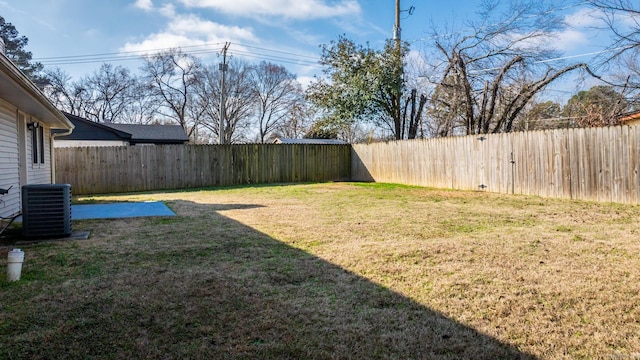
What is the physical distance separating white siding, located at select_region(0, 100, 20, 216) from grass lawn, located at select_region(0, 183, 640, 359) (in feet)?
8.22

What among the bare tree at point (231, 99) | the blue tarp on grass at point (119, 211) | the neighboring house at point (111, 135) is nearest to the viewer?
the blue tarp on grass at point (119, 211)

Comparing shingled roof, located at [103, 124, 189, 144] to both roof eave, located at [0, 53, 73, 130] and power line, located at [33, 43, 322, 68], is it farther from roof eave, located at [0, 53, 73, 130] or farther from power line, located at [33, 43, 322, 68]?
roof eave, located at [0, 53, 73, 130]

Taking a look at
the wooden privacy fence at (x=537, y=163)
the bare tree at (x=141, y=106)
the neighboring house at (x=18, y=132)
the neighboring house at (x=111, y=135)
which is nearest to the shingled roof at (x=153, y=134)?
the neighboring house at (x=111, y=135)

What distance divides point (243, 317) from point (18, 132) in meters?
7.08

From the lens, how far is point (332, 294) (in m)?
2.63

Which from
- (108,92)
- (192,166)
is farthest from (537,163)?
(108,92)

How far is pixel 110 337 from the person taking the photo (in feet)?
6.56

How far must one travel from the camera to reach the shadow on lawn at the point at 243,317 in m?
1.88

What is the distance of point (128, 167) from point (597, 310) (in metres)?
13.0

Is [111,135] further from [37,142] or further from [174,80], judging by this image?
[174,80]

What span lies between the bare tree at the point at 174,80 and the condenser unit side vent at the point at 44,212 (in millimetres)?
27842

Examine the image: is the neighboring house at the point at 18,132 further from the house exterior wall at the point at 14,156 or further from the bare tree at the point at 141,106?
the bare tree at the point at 141,106

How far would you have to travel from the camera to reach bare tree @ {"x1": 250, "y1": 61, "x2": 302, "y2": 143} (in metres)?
32.3

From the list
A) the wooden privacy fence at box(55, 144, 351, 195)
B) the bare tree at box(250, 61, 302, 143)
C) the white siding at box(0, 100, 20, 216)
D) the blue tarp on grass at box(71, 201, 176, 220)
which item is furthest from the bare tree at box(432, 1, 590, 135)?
the bare tree at box(250, 61, 302, 143)
